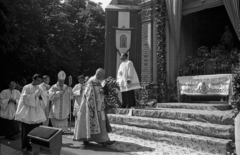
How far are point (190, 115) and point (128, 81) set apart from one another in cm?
256

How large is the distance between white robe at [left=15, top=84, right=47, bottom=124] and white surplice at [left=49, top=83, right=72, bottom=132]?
1.52 meters

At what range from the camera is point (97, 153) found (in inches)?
214

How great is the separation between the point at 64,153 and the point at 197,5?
760cm

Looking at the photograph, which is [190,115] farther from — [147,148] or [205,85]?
[205,85]

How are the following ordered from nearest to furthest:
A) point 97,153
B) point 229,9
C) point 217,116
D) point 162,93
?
point 97,153, point 217,116, point 229,9, point 162,93

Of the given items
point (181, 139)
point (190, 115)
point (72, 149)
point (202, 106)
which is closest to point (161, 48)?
point (202, 106)

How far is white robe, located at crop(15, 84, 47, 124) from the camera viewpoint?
6074mm

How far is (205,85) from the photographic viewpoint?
29.3ft

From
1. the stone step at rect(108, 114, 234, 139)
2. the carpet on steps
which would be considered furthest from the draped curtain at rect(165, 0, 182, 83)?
the carpet on steps

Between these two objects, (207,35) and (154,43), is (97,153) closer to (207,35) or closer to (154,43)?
(154,43)

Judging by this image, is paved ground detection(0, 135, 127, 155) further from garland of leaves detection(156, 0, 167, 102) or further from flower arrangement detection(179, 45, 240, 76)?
flower arrangement detection(179, 45, 240, 76)

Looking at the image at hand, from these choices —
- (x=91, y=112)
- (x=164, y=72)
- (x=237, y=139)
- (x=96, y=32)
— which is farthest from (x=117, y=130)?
(x=96, y=32)

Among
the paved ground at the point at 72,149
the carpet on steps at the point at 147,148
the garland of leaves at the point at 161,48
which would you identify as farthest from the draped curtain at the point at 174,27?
the paved ground at the point at 72,149

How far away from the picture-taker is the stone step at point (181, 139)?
205 inches
